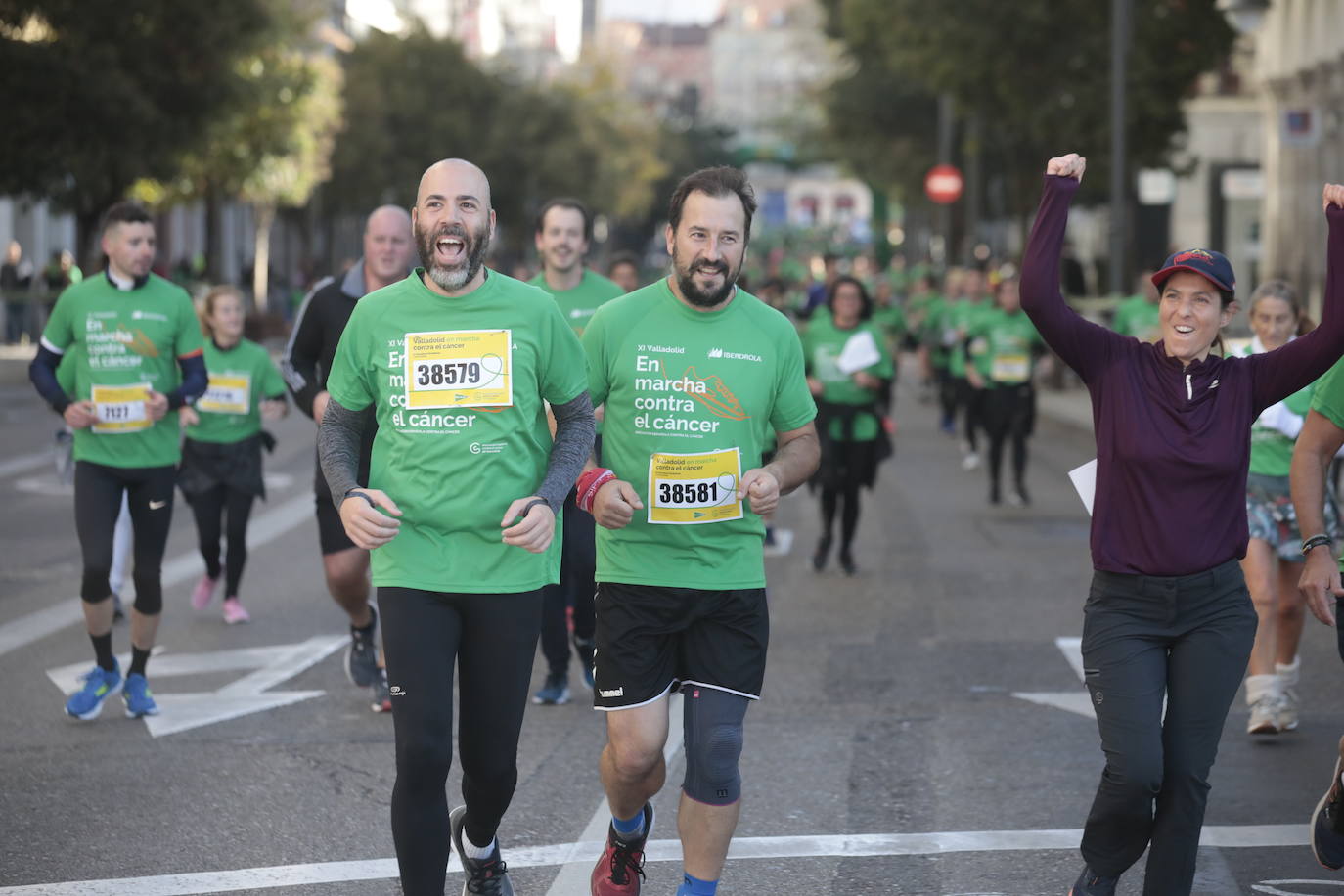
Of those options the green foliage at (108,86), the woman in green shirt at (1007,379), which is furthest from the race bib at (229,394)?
the green foliage at (108,86)

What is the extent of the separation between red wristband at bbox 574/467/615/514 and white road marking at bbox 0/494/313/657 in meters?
5.55

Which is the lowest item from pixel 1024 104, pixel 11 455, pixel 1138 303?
pixel 11 455

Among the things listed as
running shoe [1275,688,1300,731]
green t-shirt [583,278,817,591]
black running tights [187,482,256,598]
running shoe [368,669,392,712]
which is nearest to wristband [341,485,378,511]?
green t-shirt [583,278,817,591]

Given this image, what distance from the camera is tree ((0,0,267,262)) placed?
101 feet

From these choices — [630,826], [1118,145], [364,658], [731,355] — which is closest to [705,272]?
[731,355]

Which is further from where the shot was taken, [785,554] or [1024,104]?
[1024,104]

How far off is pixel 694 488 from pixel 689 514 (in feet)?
0.22

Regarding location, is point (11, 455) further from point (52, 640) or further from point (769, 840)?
point (769, 840)

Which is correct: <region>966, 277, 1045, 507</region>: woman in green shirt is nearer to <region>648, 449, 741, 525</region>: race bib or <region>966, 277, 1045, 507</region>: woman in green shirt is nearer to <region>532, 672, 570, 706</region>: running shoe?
<region>532, 672, 570, 706</region>: running shoe

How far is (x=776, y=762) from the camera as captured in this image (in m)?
7.61

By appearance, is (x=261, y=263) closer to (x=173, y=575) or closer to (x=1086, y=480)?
(x=173, y=575)

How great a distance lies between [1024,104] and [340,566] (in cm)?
2473

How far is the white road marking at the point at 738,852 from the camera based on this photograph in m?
5.87

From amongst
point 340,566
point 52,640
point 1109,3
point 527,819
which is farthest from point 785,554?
point 1109,3
